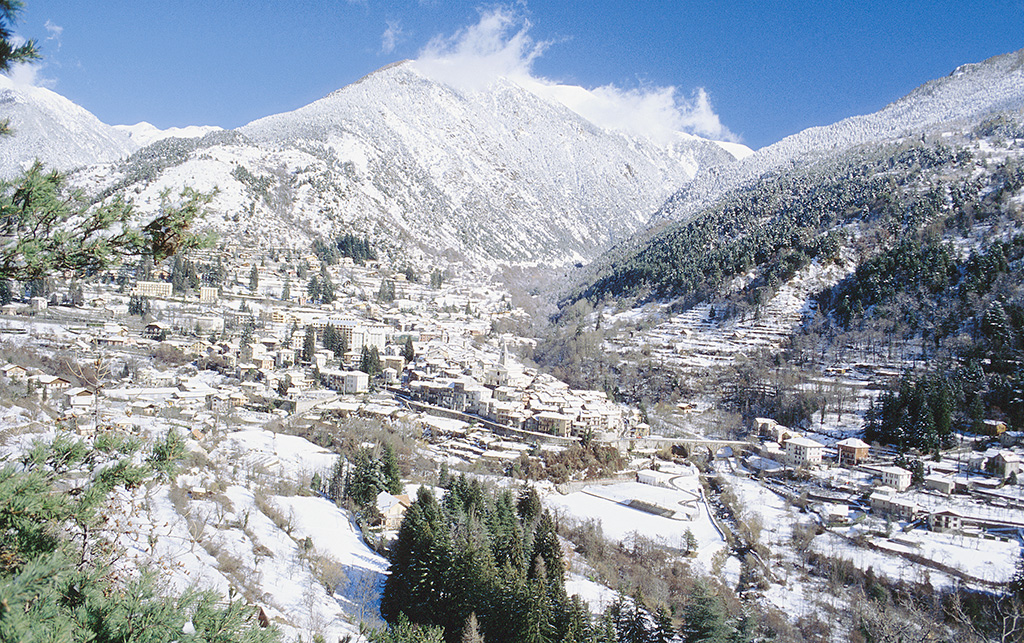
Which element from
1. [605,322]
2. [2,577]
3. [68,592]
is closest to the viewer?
[2,577]

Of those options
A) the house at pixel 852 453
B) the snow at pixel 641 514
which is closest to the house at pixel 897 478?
the house at pixel 852 453

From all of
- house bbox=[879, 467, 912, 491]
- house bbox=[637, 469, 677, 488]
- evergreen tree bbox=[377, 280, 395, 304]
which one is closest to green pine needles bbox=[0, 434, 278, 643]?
house bbox=[637, 469, 677, 488]

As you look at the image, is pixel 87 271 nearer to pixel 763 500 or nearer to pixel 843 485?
pixel 763 500

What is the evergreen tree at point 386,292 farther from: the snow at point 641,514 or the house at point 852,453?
the house at point 852,453

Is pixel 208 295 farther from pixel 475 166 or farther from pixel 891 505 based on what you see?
pixel 475 166

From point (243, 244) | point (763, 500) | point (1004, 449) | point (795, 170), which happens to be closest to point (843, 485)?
point (763, 500)

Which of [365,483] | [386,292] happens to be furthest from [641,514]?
[386,292]
